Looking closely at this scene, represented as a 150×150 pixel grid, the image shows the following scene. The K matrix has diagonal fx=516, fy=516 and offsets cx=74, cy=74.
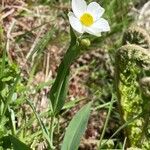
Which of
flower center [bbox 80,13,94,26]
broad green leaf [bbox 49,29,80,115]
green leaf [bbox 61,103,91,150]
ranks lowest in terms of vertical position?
green leaf [bbox 61,103,91,150]

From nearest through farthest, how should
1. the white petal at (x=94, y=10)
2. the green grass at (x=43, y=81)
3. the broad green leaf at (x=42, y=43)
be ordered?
the white petal at (x=94, y=10)
the broad green leaf at (x=42, y=43)
the green grass at (x=43, y=81)

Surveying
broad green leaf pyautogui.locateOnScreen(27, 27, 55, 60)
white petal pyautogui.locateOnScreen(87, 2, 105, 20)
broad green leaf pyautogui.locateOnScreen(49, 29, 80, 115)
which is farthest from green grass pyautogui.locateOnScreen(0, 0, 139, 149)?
white petal pyautogui.locateOnScreen(87, 2, 105, 20)

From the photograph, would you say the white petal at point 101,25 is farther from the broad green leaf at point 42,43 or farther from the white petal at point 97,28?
the broad green leaf at point 42,43

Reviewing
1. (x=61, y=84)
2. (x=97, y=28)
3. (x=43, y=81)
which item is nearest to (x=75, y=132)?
(x=61, y=84)

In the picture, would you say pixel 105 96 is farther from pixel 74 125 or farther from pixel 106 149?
pixel 74 125

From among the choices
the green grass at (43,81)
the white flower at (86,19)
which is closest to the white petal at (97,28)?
the white flower at (86,19)

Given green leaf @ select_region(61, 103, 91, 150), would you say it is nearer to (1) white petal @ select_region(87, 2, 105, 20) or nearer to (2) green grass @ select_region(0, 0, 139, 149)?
(2) green grass @ select_region(0, 0, 139, 149)

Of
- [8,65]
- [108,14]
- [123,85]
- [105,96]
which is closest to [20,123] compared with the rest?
[8,65]

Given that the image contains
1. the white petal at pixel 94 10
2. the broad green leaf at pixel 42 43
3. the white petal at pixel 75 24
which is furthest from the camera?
the broad green leaf at pixel 42 43
